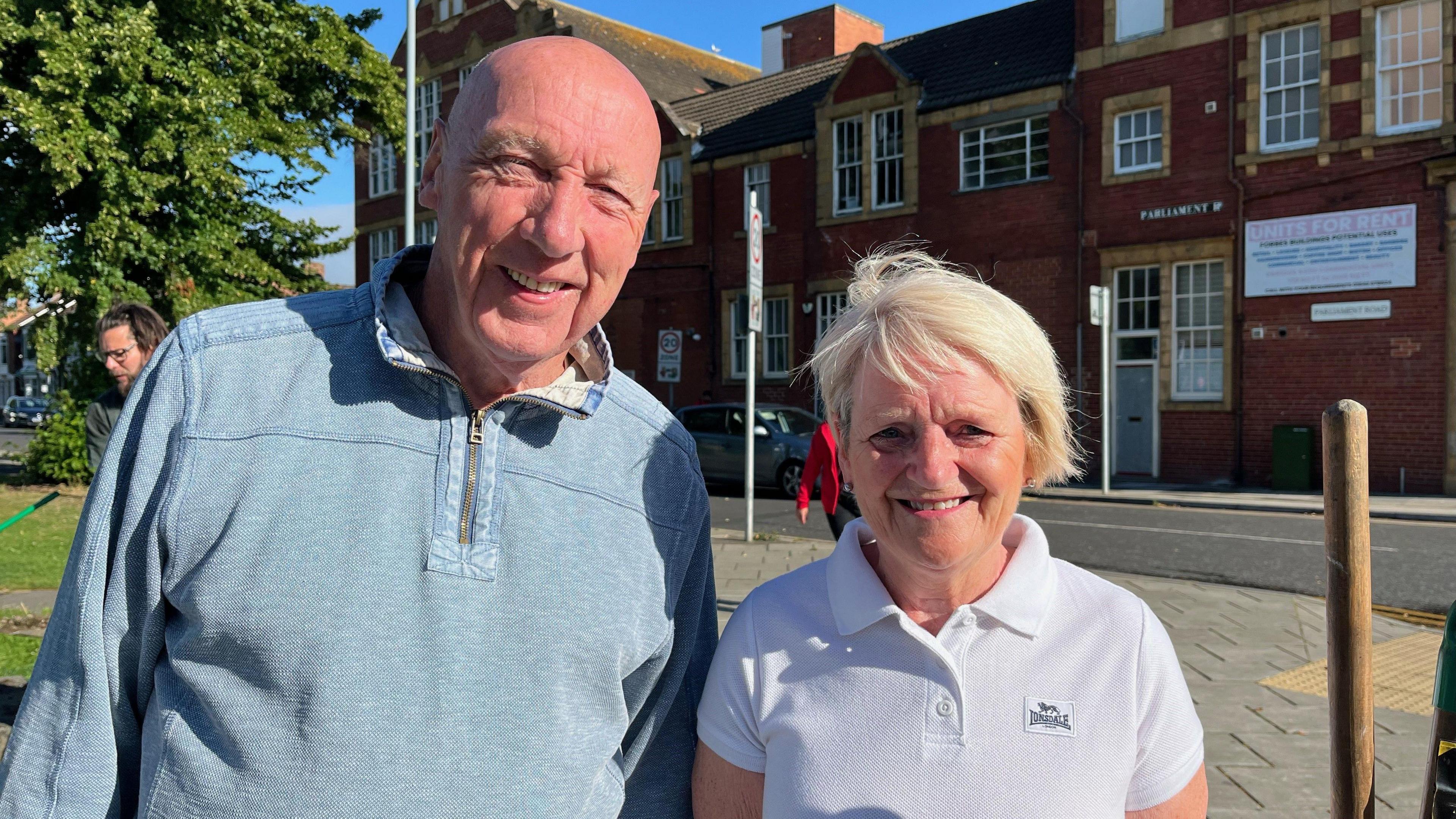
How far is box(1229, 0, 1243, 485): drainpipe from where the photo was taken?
19.4 metres

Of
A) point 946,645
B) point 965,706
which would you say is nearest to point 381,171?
point 946,645

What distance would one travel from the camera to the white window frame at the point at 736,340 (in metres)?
27.5

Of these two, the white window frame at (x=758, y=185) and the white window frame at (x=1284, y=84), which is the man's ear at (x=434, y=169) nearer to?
the white window frame at (x=1284, y=84)

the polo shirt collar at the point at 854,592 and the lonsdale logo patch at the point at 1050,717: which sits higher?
the polo shirt collar at the point at 854,592

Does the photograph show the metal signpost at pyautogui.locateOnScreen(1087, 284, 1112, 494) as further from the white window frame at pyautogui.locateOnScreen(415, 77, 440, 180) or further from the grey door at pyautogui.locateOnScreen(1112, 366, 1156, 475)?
the white window frame at pyautogui.locateOnScreen(415, 77, 440, 180)

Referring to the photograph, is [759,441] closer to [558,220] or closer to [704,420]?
[704,420]

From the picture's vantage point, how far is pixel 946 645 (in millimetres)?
2064

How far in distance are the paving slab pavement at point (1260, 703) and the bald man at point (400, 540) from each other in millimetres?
1557

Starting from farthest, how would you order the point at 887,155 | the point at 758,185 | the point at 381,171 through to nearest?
the point at 381,171, the point at 758,185, the point at 887,155

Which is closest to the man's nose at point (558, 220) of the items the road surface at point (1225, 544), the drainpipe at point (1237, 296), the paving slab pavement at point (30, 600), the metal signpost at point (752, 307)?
the paving slab pavement at point (30, 600)

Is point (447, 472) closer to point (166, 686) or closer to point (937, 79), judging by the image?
point (166, 686)

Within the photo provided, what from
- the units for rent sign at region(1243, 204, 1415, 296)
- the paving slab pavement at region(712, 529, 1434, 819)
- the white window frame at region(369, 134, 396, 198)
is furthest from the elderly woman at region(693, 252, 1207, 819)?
the white window frame at region(369, 134, 396, 198)

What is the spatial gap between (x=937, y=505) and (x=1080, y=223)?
2074 cm

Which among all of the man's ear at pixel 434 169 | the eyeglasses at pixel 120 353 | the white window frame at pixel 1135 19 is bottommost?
the eyeglasses at pixel 120 353
